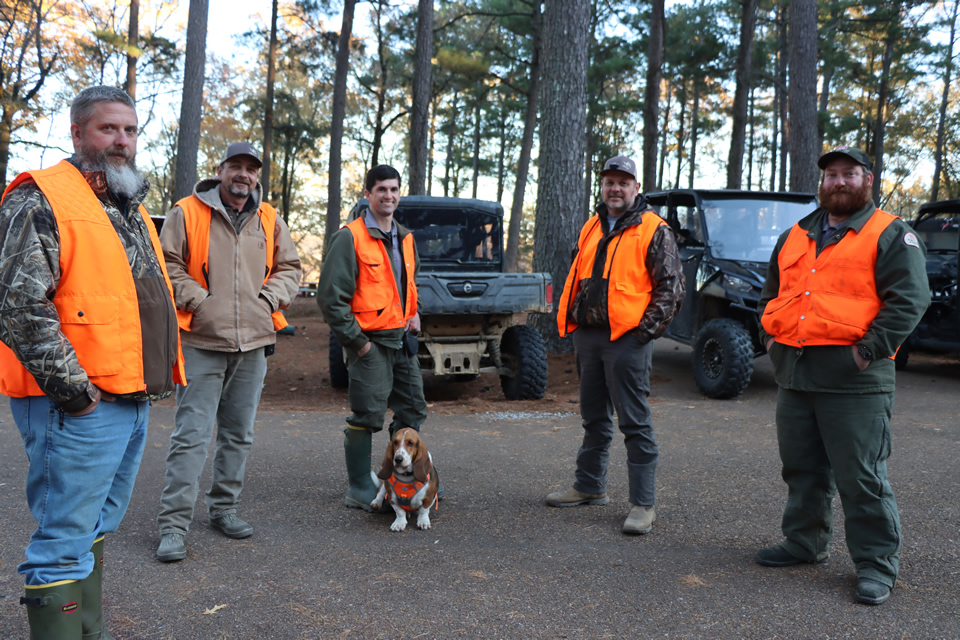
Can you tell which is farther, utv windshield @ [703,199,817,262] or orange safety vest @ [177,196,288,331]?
utv windshield @ [703,199,817,262]

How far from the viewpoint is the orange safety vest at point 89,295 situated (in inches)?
93.3

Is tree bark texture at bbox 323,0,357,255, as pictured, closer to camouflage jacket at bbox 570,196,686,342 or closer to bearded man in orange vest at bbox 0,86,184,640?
camouflage jacket at bbox 570,196,686,342

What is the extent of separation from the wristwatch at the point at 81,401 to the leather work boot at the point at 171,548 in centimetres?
168

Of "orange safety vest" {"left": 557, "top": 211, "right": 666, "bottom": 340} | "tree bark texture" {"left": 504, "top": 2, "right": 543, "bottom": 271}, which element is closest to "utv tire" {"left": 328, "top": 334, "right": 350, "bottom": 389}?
"orange safety vest" {"left": 557, "top": 211, "right": 666, "bottom": 340}

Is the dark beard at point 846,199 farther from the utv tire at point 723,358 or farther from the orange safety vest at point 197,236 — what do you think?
the utv tire at point 723,358

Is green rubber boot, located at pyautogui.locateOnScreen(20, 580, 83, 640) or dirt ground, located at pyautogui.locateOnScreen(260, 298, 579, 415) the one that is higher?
dirt ground, located at pyautogui.locateOnScreen(260, 298, 579, 415)

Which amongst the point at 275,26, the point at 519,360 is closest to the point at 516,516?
the point at 519,360

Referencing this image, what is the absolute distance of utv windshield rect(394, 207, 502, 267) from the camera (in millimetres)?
9094

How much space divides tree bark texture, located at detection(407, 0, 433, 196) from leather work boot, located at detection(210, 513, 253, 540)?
14313mm

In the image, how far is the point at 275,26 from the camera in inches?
1029

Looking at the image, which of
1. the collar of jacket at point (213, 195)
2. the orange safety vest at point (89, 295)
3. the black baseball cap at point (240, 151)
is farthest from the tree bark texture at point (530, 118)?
the orange safety vest at point (89, 295)

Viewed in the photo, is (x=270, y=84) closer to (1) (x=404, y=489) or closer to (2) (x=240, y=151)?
(2) (x=240, y=151)

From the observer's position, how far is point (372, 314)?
457 cm

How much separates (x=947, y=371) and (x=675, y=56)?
55.3 feet
